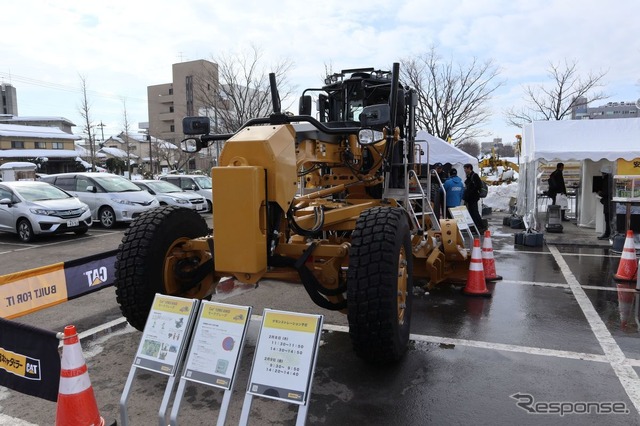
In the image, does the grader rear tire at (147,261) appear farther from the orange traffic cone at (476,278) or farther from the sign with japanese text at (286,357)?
the orange traffic cone at (476,278)

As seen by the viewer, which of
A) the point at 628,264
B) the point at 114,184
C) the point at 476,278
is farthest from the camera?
the point at 114,184

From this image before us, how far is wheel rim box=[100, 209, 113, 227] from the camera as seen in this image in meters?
14.2

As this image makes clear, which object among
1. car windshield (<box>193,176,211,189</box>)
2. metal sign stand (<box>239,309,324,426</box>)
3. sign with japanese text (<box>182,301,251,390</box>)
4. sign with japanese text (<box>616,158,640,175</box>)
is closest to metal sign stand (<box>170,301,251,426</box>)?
sign with japanese text (<box>182,301,251,390</box>)

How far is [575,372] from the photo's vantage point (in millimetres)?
4109

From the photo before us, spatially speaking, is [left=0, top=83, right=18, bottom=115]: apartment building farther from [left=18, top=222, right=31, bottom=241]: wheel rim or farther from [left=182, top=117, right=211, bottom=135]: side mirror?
[left=182, top=117, right=211, bottom=135]: side mirror

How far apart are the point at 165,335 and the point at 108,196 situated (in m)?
12.7

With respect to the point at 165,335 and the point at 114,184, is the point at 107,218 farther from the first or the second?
the point at 165,335

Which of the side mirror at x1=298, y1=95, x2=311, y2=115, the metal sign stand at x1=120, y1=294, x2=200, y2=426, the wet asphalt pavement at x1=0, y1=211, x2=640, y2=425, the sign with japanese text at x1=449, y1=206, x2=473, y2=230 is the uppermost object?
the side mirror at x1=298, y1=95, x2=311, y2=115

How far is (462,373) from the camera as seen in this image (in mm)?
4117

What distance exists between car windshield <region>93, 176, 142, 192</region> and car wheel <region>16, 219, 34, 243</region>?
9.86ft

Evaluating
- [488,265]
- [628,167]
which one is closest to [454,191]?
[628,167]

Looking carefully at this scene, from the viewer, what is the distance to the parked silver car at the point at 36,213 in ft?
38.5

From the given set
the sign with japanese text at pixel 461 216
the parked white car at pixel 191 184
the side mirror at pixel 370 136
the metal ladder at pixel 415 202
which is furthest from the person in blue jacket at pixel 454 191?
the parked white car at pixel 191 184

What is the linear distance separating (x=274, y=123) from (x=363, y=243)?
4.55 feet
